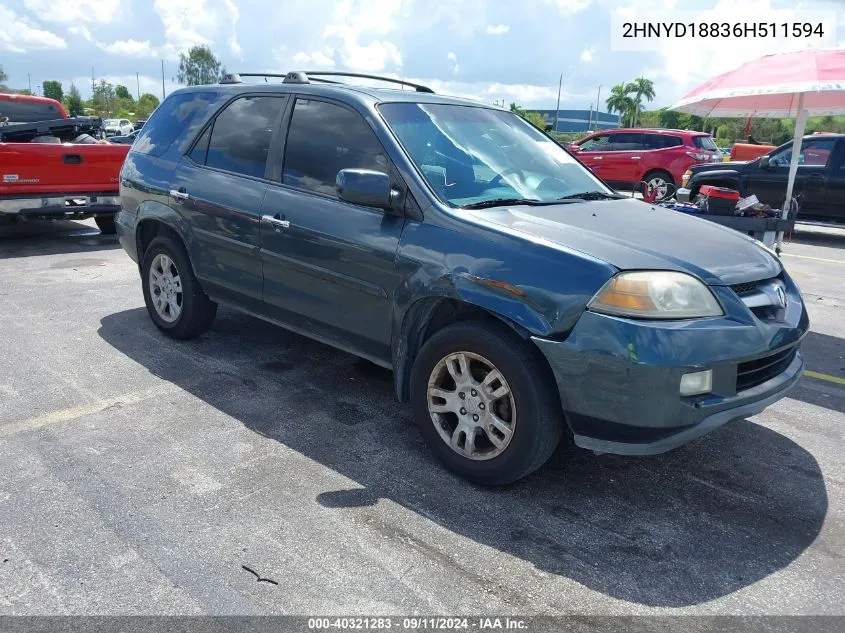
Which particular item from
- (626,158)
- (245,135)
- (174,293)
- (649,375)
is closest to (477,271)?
(649,375)

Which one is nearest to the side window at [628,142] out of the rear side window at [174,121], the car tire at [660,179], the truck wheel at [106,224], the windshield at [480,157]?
the car tire at [660,179]

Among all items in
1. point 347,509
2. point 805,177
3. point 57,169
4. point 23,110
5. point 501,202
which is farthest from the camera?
point 805,177

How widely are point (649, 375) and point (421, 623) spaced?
1.27m

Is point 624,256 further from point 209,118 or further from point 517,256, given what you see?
point 209,118

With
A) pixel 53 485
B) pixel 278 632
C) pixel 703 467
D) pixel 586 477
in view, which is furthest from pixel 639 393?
pixel 53 485

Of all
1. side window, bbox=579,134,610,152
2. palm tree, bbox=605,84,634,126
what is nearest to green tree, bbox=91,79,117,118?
palm tree, bbox=605,84,634,126

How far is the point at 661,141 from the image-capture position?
16922 mm

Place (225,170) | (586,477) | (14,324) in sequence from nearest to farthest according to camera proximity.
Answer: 1. (586,477)
2. (225,170)
3. (14,324)

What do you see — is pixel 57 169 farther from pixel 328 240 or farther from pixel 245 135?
pixel 328 240

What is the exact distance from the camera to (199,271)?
16.1ft

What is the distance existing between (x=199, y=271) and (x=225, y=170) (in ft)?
2.40

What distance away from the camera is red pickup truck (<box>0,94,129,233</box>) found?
846cm

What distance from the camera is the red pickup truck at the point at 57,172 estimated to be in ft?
27.8

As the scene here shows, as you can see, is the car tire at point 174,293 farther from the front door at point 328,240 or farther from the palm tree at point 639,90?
the palm tree at point 639,90
